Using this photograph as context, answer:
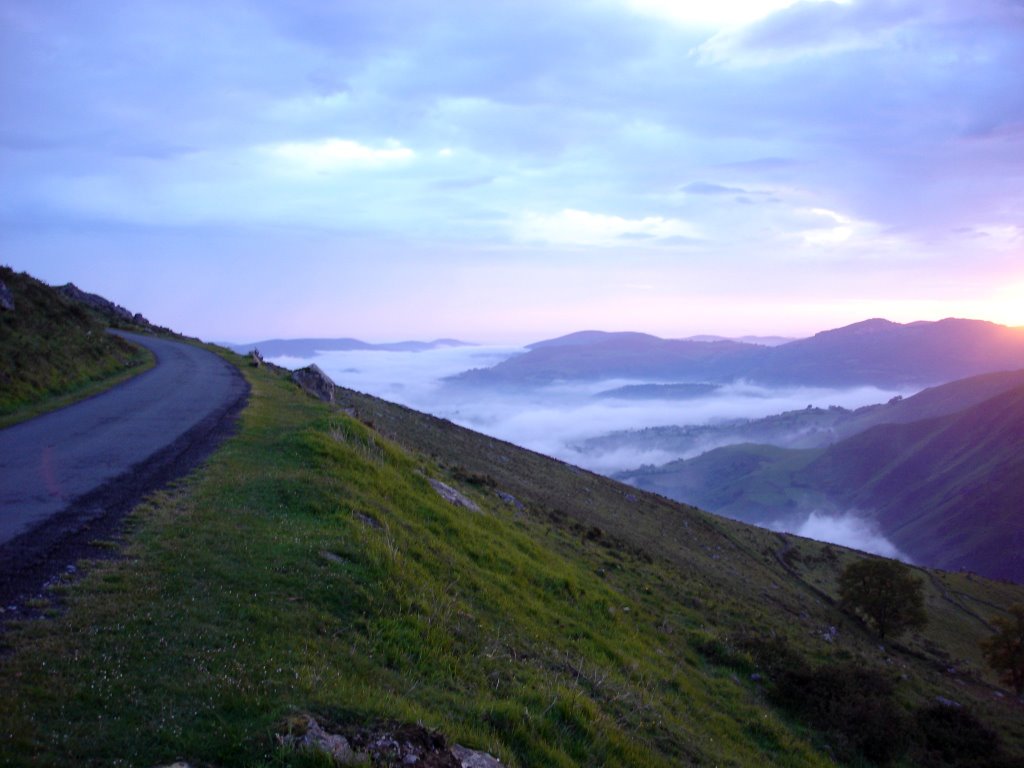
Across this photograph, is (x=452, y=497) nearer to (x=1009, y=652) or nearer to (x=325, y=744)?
(x=325, y=744)

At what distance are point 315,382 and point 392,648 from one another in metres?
24.8

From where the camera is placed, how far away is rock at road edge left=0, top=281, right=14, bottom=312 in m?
27.9

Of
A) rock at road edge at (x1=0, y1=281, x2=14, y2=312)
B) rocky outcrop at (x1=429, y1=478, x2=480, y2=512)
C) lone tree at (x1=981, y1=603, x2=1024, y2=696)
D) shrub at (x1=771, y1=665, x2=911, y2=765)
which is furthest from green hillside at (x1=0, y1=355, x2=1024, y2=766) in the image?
lone tree at (x1=981, y1=603, x2=1024, y2=696)

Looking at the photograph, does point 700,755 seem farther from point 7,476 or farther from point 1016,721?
point 1016,721

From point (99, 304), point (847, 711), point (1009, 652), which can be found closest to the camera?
point (847, 711)

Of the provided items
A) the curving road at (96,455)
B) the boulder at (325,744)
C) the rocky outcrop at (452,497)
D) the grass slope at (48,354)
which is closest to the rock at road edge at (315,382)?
the curving road at (96,455)

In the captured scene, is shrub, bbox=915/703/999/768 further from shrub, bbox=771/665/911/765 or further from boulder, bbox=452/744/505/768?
boulder, bbox=452/744/505/768

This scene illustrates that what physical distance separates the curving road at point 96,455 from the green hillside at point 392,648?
0.88 m

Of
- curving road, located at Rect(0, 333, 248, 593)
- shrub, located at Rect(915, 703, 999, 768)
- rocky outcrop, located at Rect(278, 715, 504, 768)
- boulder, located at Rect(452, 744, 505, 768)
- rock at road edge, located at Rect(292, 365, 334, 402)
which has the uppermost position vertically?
rock at road edge, located at Rect(292, 365, 334, 402)

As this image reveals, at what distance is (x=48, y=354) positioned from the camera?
2528 centimetres

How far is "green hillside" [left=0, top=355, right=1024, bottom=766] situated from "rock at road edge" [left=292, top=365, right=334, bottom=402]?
6.62 metres

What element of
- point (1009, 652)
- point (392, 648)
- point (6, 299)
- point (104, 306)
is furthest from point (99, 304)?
point (1009, 652)

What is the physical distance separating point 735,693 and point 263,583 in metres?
10.0

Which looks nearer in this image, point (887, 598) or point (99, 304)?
point (887, 598)
